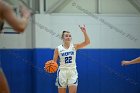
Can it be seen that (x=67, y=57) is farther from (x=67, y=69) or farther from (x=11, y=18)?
(x=11, y=18)

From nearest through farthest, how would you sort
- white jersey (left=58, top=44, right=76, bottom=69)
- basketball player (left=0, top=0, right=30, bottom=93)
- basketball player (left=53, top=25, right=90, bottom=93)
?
basketball player (left=0, top=0, right=30, bottom=93), basketball player (left=53, top=25, right=90, bottom=93), white jersey (left=58, top=44, right=76, bottom=69)

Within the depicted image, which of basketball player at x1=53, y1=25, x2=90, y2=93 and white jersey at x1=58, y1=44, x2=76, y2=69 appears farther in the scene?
white jersey at x1=58, y1=44, x2=76, y2=69

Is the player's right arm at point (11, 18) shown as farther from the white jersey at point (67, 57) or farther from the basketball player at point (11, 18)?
the white jersey at point (67, 57)

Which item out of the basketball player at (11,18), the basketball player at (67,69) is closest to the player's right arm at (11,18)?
the basketball player at (11,18)

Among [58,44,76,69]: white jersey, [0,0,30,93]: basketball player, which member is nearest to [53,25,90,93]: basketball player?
[58,44,76,69]: white jersey

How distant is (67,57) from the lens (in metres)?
Answer: 7.19

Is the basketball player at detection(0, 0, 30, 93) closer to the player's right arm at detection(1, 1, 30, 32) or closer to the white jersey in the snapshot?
the player's right arm at detection(1, 1, 30, 32)

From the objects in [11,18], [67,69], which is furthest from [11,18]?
[67,69]

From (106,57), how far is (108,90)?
3.17 feet

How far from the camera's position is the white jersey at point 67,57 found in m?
7.12

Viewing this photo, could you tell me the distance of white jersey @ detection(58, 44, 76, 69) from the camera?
712cm

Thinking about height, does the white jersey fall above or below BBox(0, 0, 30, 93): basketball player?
below

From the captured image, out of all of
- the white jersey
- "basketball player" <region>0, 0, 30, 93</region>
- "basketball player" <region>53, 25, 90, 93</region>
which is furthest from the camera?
the white jersey

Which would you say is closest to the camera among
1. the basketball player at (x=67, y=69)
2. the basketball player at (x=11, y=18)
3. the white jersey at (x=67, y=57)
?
the basketball player at (x=11, y=18)
